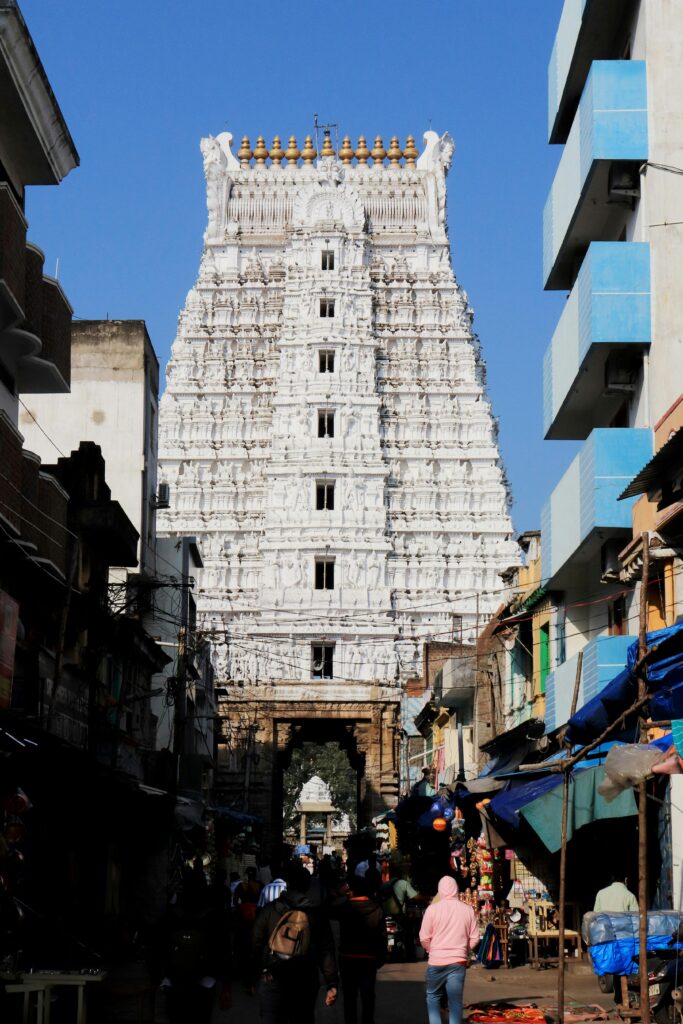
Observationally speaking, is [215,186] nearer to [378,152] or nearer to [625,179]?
[378,152]

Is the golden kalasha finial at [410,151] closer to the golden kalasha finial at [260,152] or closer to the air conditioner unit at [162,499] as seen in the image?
the golden kalasha finial at [260,152]

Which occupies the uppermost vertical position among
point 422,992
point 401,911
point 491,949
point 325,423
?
point 325,423

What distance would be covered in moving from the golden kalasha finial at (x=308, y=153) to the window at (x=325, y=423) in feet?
67.2

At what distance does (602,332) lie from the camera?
21797 mm

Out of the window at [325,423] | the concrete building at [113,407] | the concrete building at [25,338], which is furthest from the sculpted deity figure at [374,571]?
the concrete building at [25,338]

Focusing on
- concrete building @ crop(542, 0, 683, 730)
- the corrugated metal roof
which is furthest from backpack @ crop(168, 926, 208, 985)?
the corrugated metal roof

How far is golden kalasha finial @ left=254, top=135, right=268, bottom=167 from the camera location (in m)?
92.7

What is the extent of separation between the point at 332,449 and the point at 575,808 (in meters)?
58.3

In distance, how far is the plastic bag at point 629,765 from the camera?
12.8 m

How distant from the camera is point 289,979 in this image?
11367 millimetres

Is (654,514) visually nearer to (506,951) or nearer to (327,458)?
(506,951)

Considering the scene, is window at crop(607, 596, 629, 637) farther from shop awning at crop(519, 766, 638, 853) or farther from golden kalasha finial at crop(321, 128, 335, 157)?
golden kalasha finial at crop(321, 128, 335, 157)

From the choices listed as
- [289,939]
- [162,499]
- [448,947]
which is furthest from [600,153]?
[162,499]

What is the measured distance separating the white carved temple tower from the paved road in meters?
47.1
